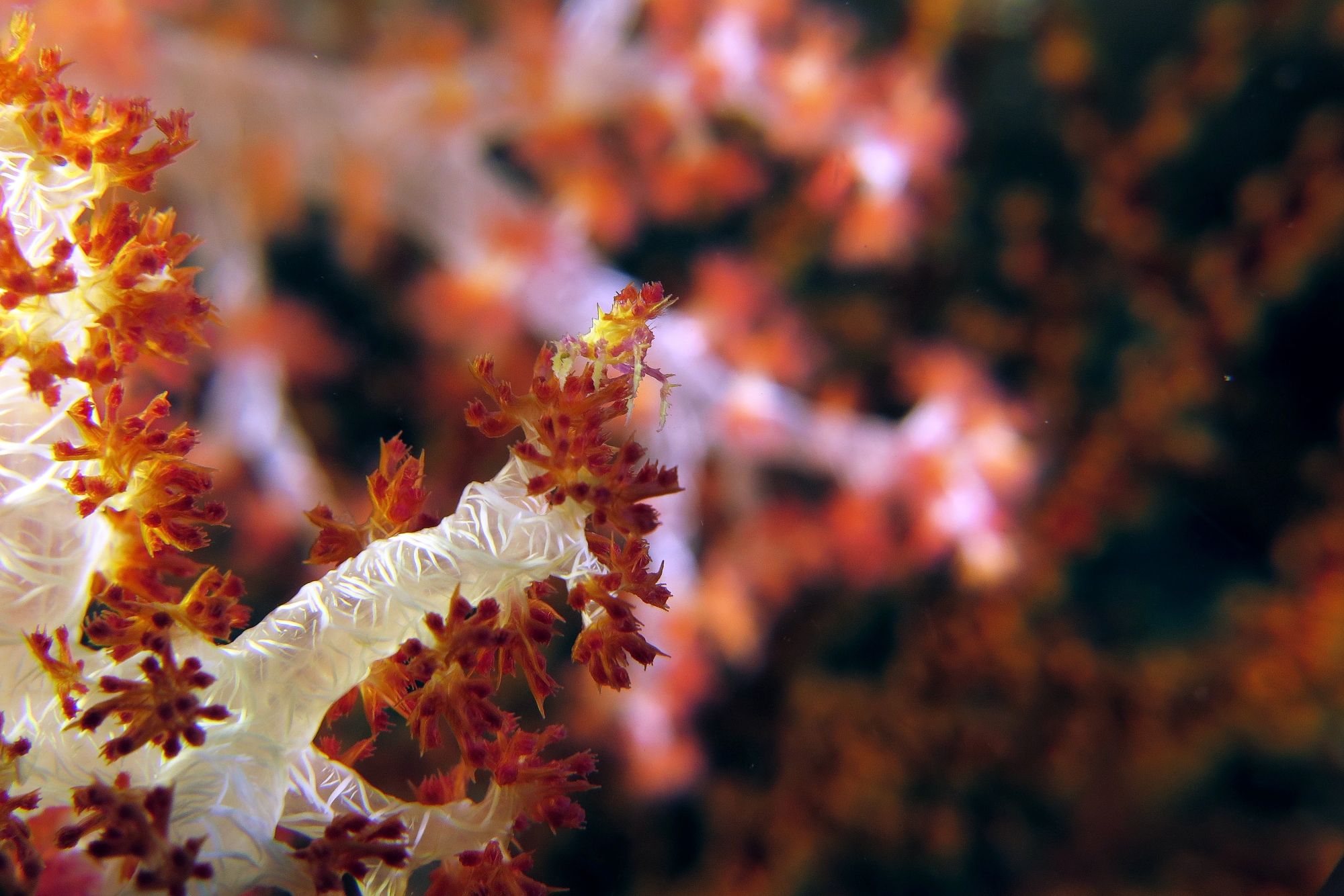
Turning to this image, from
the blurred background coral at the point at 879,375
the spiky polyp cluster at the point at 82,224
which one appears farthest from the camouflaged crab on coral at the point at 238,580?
the blurred background coral at the point at 879,375

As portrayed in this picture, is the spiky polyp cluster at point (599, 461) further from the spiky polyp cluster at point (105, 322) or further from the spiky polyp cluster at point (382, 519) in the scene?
the spiky polyp cluster at point (105, 322)

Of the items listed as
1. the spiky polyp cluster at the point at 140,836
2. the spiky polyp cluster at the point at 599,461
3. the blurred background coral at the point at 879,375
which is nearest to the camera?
the spiky polyp cluster at the point at 140,836

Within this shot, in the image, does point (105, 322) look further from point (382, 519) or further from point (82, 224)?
point (382, 519)

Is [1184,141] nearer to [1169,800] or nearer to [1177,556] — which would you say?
[1177,556]

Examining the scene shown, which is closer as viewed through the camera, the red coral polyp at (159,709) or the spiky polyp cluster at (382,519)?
the red coral polyp at (159,709)

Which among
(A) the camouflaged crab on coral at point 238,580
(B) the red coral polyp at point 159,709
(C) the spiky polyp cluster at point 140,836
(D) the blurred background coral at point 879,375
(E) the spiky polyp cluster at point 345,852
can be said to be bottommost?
(C) the spiky polyp cluster at point 140,836
